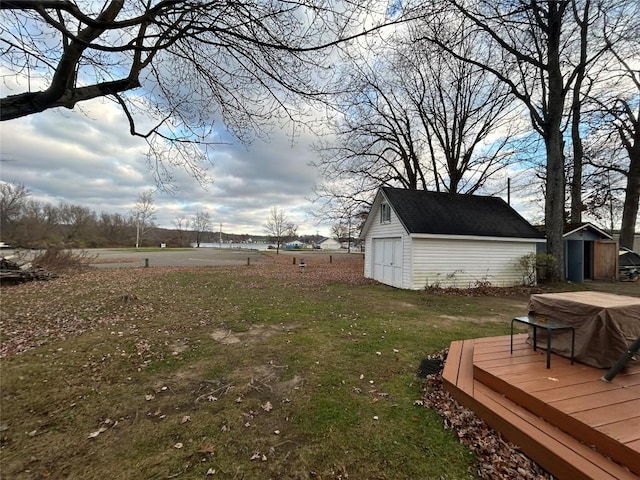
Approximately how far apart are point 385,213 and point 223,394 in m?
11.4

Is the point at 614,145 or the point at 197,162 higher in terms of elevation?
the point at 614,145

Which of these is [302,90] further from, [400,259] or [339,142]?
[339,142]

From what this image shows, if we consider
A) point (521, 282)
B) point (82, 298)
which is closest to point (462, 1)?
point (521, 282)

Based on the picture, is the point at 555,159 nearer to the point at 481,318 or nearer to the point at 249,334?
the point at 481,318

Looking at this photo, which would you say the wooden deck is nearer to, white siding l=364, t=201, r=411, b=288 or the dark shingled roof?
white siding l=364, t=201, r=411, b=288

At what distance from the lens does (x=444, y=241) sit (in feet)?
39.7

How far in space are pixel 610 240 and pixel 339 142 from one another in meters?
15.4

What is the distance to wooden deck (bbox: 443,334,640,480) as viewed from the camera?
204cm

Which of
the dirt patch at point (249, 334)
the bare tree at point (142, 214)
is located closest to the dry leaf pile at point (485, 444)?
the dirt patch at point (249, 334)

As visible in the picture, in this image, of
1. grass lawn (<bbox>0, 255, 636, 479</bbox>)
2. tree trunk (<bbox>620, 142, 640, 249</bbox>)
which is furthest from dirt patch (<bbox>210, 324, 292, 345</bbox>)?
tree trunk (<bbox>620, 142, 640, 249</bbox>)

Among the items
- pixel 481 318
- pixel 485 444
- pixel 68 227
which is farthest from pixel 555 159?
pixel 68 227

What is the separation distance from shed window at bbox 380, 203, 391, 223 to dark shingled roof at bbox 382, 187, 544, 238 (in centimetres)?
64

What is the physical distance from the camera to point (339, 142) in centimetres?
1894

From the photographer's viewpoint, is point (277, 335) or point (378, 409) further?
point (277, 335)
